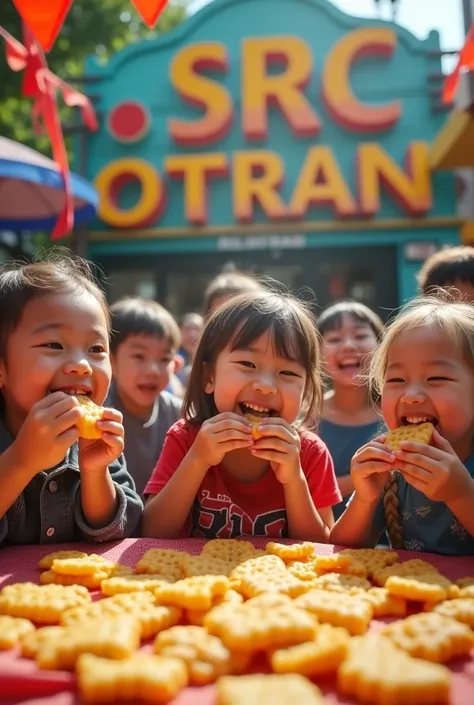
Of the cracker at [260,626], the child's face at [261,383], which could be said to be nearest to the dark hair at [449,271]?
the child's face at [261,383]

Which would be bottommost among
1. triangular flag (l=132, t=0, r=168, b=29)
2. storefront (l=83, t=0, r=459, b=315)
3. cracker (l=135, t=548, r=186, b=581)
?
cracker (l=135, t=548, r=186, b=581)

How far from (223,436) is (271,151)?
24.4 feet

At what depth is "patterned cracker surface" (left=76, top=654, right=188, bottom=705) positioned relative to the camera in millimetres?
739

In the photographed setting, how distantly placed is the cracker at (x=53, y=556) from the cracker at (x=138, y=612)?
330 mm

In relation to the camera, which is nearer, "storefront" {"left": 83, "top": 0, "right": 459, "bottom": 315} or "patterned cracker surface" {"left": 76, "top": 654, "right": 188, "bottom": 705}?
"patterned cracker surface" {"left": 76, "top": 654, "right": 188, "bottom": 705}

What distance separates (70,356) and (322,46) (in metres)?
8.40

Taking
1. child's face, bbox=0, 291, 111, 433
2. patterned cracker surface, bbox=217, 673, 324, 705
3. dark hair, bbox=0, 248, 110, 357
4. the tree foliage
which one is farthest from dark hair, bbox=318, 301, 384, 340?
the tree foliage

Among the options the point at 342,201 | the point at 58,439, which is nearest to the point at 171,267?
the point at 342,201

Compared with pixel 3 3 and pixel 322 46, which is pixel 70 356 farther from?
pixel 3 3

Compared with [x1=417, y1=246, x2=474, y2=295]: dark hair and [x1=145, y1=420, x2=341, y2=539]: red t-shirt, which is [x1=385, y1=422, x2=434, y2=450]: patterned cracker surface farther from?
[x1=417, y1=246, x2=474, y2=295]: dark hair

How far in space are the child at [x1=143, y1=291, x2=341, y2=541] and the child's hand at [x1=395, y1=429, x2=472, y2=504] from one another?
→ 14.8 inches

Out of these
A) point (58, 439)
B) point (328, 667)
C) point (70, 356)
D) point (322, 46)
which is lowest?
point (328, 667)

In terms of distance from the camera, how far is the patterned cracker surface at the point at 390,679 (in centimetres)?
72

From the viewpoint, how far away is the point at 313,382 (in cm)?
214
